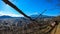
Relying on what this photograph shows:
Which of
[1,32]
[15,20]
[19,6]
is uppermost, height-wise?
[19,6]

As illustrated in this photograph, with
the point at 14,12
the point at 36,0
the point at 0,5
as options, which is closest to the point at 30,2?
the point at 36,0

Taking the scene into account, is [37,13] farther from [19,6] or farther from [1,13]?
[1,13]

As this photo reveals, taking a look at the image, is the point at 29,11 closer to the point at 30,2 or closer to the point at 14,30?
the point at 30,2

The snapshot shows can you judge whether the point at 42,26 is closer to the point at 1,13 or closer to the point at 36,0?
the point at 36,0

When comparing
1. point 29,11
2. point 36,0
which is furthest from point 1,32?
point 36,0

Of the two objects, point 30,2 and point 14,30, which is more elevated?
point 30,2

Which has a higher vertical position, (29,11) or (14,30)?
(29,11)

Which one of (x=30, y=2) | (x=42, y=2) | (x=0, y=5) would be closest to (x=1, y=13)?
(x=0, y=5)
